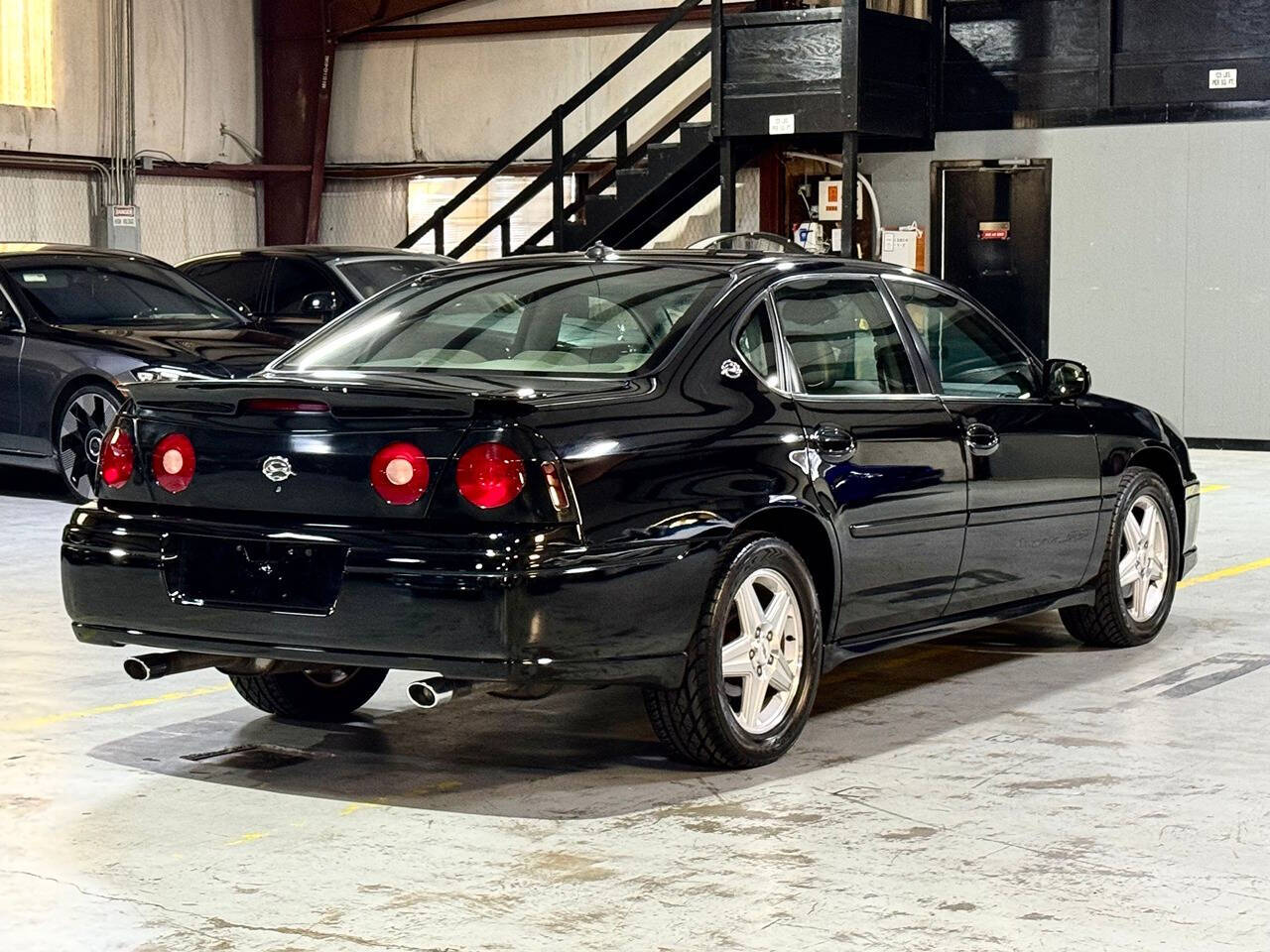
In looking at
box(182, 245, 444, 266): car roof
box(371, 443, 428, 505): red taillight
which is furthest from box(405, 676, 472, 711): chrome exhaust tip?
box(182, 245, 444, 266): car roof

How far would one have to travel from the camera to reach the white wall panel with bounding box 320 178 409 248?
73.2ft

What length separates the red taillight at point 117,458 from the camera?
18.1 feet

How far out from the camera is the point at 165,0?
21422mm

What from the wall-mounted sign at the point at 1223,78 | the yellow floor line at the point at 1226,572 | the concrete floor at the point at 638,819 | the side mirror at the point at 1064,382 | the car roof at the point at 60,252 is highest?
the wall-mounted sign at the point at 1223,78

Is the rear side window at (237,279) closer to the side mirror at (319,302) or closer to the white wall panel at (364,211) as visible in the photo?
the side mirror at (319,302)

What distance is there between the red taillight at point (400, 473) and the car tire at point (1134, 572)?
123 inches

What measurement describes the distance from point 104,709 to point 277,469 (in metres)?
1.64

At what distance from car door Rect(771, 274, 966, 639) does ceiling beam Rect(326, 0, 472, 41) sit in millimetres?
16092

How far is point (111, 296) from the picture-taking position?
499 inches

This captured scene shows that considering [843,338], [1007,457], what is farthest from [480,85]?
[843,338]

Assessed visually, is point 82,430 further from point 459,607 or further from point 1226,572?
point 459,607

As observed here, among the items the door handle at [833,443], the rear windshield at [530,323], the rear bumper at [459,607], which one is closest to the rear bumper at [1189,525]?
the door handle at [833,443]

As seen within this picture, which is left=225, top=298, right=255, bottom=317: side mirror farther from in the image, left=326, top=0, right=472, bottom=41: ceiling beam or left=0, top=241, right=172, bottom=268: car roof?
left=326, top=0, right=472, bottom=41: ceiling beam

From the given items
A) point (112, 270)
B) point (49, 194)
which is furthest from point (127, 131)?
point (112, 270)
